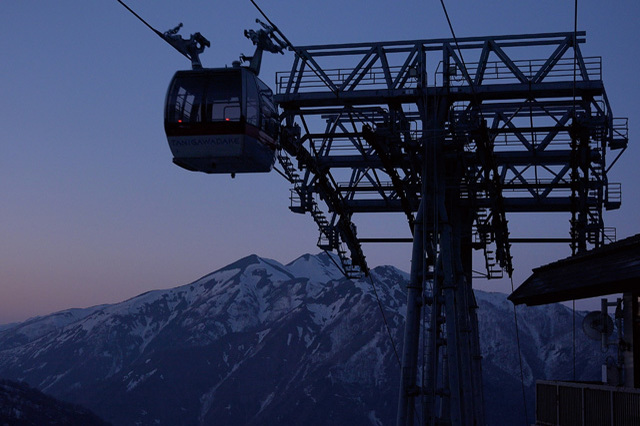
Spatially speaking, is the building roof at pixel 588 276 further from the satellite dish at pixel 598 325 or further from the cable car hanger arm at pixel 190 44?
the cable car hanger arm at pixel 190 44

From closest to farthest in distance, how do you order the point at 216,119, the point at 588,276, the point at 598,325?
the point at 588,276, the point at 216,119, the point at 598,325

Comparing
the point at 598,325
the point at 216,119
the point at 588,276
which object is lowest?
the point at 598,325

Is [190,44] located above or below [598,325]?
above

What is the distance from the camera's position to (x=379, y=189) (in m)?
43.7

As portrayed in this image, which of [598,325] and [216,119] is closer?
[216,119]

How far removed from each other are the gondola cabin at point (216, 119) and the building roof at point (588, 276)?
31.2 feet

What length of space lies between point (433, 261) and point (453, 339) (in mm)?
4326

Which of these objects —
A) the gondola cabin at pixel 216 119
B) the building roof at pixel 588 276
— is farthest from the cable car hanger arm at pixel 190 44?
the building roof at pixel 588 276

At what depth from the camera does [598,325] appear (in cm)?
2969

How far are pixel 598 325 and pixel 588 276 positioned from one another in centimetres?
356

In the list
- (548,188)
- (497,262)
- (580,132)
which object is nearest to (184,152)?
(580,132)

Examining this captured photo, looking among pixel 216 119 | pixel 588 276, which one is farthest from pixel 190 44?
pixel 588 276

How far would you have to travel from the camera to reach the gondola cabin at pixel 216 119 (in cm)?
2878

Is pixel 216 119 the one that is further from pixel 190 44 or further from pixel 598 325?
pixel 598 325
